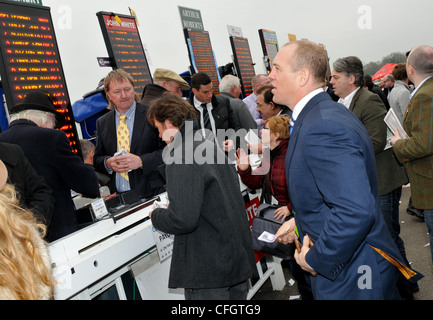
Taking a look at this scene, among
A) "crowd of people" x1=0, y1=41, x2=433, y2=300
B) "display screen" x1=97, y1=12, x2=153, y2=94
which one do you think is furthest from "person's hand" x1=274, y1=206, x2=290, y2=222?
"display screen" x1=97, y1=12, x2=153, y2=94

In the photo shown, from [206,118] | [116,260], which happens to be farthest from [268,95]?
[116,260]

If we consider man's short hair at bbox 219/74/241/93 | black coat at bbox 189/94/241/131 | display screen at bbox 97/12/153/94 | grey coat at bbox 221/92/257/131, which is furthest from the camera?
man's short hair at bbox 219/74/241/93

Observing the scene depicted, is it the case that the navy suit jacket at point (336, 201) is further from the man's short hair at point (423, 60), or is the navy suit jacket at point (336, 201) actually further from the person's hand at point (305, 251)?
the man's short hair at point (423, 60)

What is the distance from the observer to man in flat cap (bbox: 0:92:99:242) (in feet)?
7.48

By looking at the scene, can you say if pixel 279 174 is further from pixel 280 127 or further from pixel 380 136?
pixel 380 136

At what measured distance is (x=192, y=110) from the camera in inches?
85.2

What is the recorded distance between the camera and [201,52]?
261 inches

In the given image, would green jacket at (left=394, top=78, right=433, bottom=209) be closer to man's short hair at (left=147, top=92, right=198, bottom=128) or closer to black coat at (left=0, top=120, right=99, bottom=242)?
man's short hair at (left=147, top=92, right=198, bottom=128)

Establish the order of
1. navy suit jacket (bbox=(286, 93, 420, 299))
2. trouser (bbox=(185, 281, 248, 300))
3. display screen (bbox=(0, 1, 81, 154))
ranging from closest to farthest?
navy suit jacket (bbox=(286, 93, 420, 299)) → trouser (bbox=(185, 281, 248, 300)) → display screen (bbox=(0, 1, 81, 154))

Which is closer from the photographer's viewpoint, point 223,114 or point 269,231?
point 269,231

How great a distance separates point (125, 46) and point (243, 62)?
329 cm

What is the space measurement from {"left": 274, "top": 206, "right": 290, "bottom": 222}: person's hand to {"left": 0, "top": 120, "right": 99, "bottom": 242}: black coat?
1262mm
